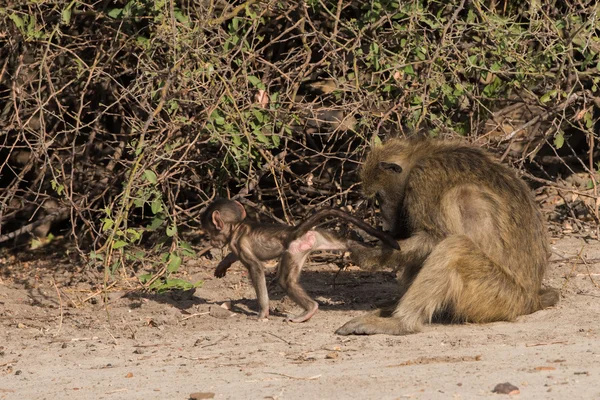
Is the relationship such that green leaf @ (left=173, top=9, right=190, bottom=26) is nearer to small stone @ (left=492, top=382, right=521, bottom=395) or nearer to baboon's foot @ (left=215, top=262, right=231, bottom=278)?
baboon's foot @ (left=215, top=262, right=231, bottom=278)

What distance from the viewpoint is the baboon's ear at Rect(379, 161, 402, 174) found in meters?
6.67

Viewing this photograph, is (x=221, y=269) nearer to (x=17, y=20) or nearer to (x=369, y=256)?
(x=369, y=256)

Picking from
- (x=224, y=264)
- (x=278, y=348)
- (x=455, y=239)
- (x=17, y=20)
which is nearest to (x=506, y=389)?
(x=455, y=239)

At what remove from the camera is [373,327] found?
6398mm

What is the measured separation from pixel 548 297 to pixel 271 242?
78.8 inches

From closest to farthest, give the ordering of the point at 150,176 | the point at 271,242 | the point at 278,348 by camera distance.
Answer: the point at 278,348 → the point at 150,176 → the point at 271,242

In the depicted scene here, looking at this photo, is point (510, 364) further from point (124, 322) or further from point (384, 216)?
point (124, 322)

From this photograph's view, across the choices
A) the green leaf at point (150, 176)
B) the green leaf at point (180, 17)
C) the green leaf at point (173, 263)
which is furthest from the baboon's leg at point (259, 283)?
the green leaf at point (180, 17)

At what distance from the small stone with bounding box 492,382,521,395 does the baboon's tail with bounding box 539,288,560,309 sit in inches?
86.5

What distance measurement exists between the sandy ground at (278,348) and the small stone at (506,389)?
0.03 metres

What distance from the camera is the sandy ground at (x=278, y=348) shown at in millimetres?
5055

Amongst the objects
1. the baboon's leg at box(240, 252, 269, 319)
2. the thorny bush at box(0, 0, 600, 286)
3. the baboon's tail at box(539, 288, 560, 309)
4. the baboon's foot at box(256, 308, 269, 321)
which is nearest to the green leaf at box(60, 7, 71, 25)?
the thorny bush at box(0, 0, 600, 286)

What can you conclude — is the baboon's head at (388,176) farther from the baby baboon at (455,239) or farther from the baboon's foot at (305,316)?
the baboon's foot at (305,316)

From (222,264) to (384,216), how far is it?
1463 millimetres
